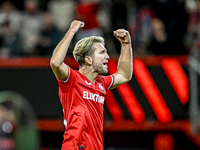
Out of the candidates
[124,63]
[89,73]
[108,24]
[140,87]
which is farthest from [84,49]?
[108,24]

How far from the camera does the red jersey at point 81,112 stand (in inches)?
195

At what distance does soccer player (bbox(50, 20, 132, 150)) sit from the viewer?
4.90 meters

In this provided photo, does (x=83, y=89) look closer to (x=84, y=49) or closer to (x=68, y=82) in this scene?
(x=68, y=82)

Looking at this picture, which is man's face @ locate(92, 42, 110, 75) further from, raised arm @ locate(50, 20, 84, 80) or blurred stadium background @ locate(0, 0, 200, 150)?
blurred stadium background @ locate(0, 0, 200, 150)

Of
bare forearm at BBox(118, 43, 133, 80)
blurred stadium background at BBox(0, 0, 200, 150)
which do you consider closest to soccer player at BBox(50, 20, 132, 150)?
bare forearm at BBox(118, 43, 133, 80)

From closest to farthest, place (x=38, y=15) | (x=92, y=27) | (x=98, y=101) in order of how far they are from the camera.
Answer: (x=98, y=101), (x=92, y=27), (x=38, y=15)

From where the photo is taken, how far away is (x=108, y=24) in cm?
1130

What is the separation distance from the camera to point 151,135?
1088cm

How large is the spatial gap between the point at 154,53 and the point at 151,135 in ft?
6.95

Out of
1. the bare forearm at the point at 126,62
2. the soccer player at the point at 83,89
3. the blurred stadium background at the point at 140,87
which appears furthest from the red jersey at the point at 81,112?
the blurred stadium background at the point at 140,87

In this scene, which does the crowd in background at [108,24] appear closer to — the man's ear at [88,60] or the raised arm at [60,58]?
the man's ear at [88,60]

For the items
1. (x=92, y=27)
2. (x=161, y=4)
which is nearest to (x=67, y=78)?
(x=92, y=27)

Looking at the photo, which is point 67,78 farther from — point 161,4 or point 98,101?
point 161,4

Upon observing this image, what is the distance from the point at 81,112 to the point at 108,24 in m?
6.54
